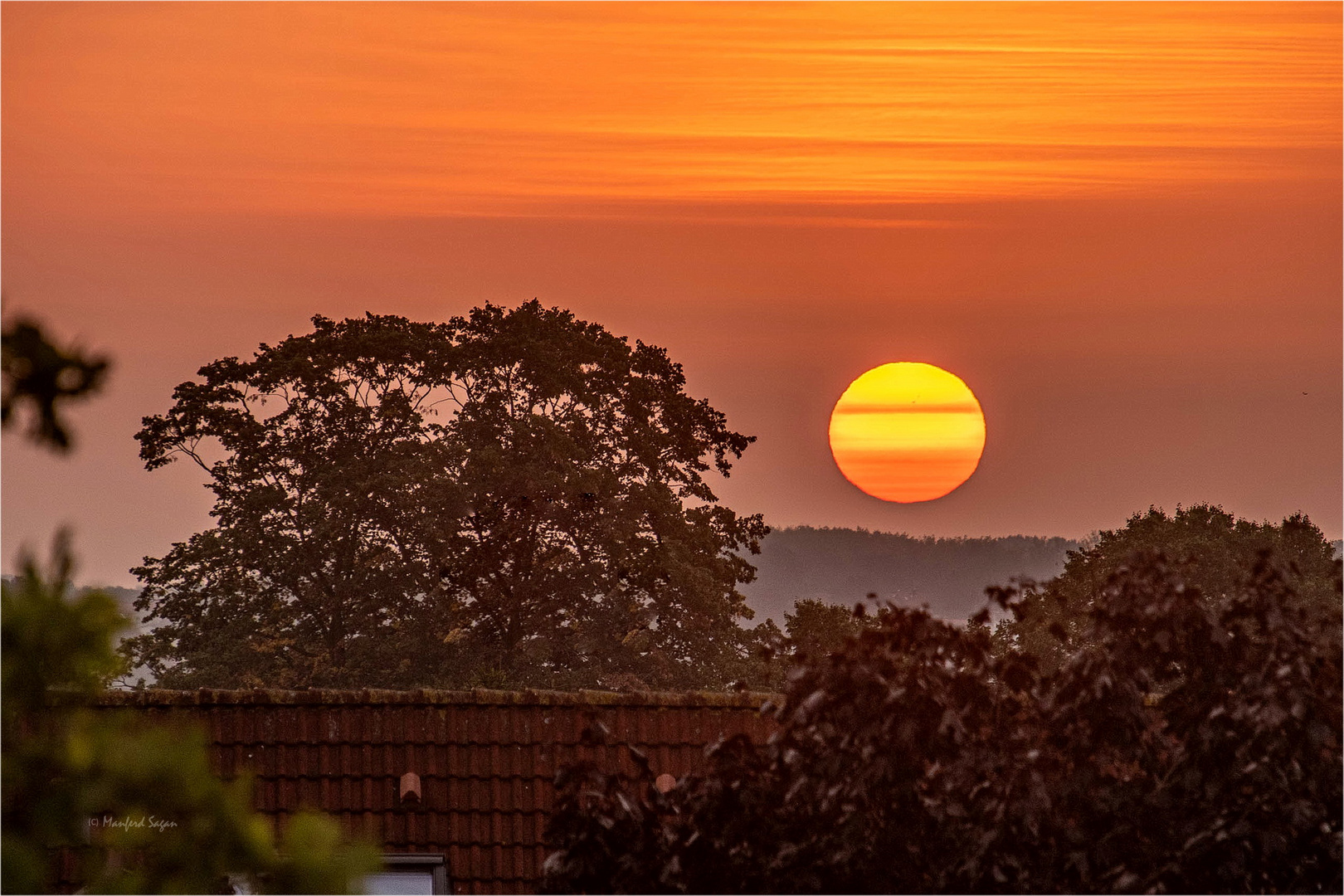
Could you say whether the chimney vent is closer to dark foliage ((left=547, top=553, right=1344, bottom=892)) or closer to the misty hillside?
dark foliage ((left=547, top=553, right=1344, bottom=892))

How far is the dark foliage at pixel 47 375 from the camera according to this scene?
2781 mm

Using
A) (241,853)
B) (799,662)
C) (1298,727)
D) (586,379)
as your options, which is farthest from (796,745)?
(586,379)

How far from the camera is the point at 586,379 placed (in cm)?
3778

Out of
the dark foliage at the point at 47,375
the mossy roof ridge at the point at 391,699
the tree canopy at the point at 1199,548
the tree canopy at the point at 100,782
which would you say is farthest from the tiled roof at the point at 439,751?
the tree canopy at the point at 1199,548

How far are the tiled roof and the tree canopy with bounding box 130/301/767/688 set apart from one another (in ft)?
74.2

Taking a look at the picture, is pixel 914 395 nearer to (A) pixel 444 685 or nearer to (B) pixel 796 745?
(A) pixel 444 685

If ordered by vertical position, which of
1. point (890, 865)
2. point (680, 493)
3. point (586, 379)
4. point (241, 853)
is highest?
point (586, 379)

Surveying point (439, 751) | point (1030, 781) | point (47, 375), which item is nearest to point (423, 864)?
point (439, 751)

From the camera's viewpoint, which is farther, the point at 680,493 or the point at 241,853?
the point at 680,493

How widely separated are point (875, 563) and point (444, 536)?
73.1m

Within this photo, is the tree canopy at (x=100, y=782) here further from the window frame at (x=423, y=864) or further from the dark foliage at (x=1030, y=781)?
the window frame at (x=423, y=864)

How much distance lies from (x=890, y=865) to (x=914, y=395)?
41.7 metres

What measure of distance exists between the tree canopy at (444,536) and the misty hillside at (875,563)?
52.6 meters

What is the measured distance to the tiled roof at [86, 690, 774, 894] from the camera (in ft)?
35.5
